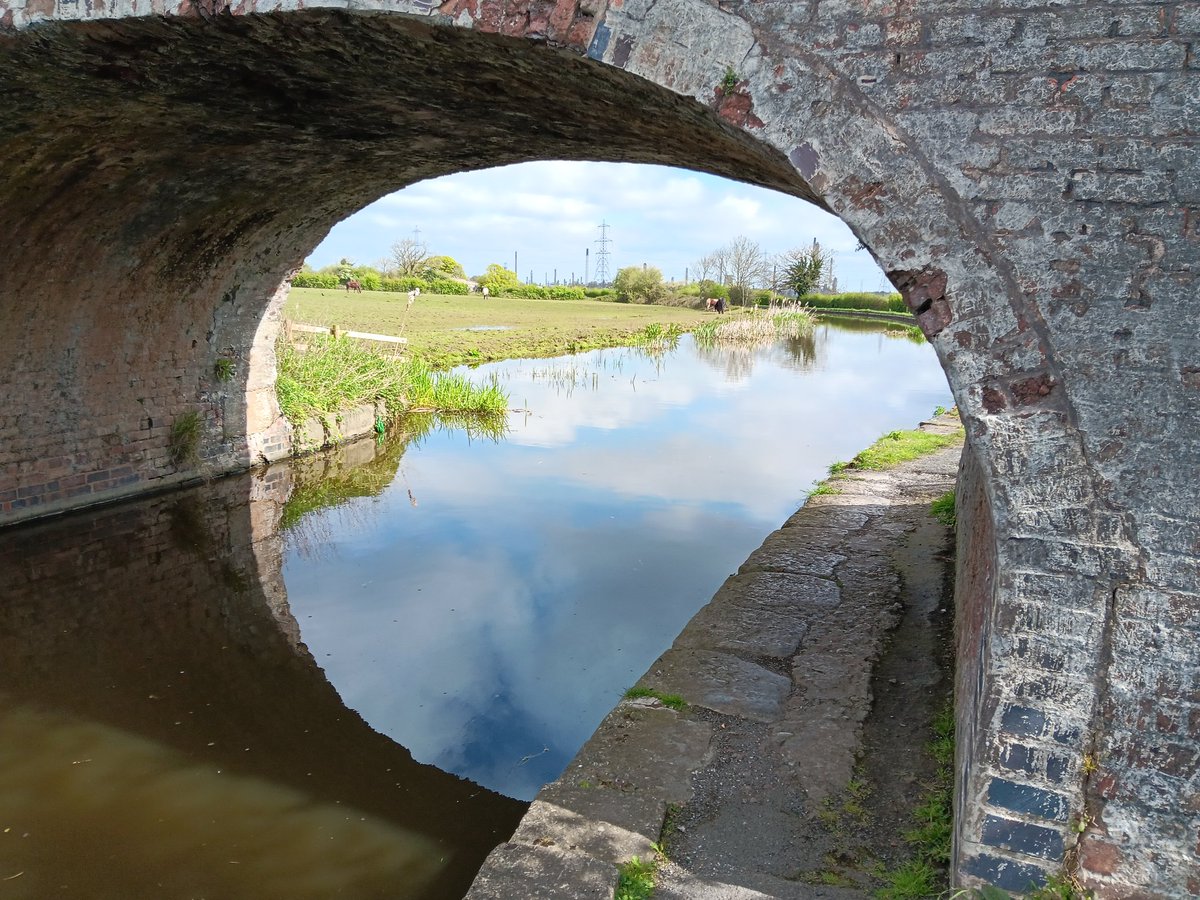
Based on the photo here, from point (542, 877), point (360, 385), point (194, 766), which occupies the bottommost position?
point (194, 766)

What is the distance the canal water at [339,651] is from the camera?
140 inches

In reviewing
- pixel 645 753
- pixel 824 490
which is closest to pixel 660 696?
pixel 645 753

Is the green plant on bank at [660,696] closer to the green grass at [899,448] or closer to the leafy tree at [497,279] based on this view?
the green grass at [899,448]

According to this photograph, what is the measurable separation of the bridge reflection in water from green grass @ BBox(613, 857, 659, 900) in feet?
2.78

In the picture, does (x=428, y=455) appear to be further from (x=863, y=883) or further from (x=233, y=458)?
(x=863, y=883)

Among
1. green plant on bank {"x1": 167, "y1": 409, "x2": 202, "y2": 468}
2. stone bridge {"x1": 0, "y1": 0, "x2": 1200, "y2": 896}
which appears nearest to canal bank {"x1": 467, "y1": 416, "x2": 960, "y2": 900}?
stone bridge {"x1": 0, "y1": 0, "x2": 1200, "y2": 896}

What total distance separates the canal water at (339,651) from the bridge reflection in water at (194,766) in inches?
0.6

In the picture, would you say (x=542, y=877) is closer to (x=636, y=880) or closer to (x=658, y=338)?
(x=636, y=880)

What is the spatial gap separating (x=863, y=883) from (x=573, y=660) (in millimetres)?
2847

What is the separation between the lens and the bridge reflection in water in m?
3.38

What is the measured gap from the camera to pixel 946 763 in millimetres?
3604

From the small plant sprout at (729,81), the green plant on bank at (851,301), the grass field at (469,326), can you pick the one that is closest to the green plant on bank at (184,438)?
the grass field at (469,326)

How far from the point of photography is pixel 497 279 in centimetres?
6669

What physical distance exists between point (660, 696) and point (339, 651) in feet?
7.93
